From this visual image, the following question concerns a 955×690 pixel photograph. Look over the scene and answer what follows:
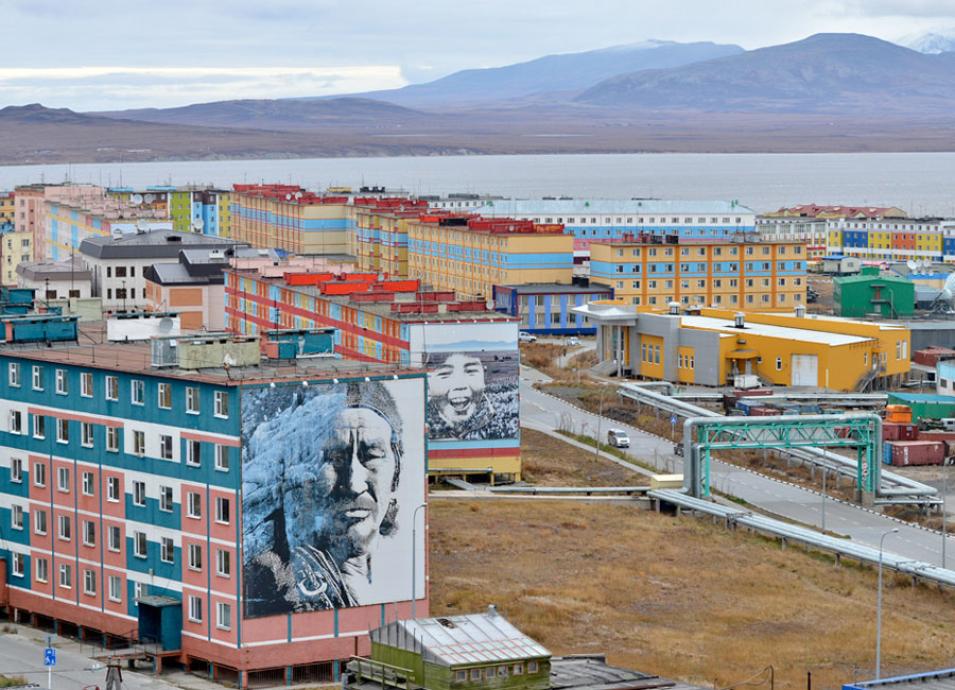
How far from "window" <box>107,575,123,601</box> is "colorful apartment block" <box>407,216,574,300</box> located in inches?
2894

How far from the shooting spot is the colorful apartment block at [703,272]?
4961 inches

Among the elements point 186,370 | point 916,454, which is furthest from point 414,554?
point 916,454

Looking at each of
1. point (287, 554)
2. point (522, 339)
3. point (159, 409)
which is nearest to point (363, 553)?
point (287, 554)

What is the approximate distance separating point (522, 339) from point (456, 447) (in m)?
47.6

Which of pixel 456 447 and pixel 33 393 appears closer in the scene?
pixel 33 393

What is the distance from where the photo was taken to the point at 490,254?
12875cm

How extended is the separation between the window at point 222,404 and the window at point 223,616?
4199 mm

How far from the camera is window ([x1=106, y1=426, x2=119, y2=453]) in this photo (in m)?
49.4

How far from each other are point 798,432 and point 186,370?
3400 centimetres

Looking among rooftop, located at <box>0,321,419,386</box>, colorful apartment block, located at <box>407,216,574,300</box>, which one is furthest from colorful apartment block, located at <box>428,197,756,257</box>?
rooftop, located at <box>0,321,419,386</box>

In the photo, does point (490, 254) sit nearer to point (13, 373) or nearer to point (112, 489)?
point (13, 373)

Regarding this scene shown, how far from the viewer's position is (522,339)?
121m

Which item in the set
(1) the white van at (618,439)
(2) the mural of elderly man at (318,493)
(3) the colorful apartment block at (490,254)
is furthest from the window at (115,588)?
(3) the colorful apartment block at (490,254)

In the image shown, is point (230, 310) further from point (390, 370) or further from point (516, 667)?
point (516, 667)
